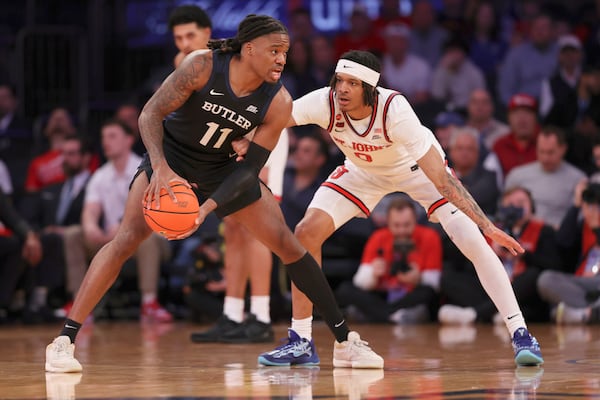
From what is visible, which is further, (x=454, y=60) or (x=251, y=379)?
(x=454, y=60)

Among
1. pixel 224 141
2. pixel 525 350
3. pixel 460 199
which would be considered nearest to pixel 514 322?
pixel 525 350

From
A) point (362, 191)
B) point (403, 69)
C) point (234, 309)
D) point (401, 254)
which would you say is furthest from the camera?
point (403, 69)

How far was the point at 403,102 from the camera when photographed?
572 cm

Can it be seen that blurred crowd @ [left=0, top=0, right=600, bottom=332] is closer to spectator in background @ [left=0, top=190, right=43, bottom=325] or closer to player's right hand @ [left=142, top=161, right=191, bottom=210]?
spectator in background @ [left=0, top=190, right=43, bottom=325]

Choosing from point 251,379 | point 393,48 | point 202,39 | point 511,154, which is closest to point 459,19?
point 393,48

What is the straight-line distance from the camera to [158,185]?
504 centimetres

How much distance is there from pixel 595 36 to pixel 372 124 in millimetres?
7155

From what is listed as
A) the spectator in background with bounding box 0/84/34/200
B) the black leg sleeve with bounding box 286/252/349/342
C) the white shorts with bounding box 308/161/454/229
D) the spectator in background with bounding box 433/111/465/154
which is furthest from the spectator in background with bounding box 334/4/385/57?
the black leg sleeve with bounding box 286/252/349/342

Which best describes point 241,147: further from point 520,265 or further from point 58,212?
point 58,212

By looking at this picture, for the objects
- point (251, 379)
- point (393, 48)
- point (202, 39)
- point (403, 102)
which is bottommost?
point (251, 379)

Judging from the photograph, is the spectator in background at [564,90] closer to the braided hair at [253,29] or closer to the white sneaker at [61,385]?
the braided hair at [253,29]

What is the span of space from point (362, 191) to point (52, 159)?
638 centimetres

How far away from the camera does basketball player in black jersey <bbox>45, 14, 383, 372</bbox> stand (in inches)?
205

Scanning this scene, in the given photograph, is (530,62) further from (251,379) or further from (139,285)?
(251,379)
